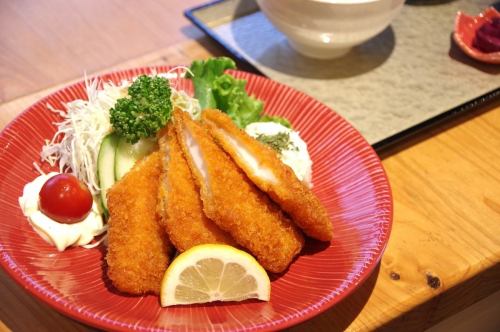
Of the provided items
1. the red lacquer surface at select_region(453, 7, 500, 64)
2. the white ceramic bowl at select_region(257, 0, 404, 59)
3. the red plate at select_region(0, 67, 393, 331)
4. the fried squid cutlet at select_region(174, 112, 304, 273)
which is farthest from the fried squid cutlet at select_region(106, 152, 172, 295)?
the red lacquer surface at select_region(453, 7, 500, 64)

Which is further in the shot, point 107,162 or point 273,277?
point 107,162

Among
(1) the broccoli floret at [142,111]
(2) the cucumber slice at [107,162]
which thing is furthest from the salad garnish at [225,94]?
(2) the cucumber slice at [107,162]

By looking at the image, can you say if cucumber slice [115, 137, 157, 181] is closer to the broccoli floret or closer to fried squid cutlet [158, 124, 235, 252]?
the broccoli floret

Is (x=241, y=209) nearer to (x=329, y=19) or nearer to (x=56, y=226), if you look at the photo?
(x=56, y=226)

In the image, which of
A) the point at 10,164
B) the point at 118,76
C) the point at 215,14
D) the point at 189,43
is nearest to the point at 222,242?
the point at 10,164

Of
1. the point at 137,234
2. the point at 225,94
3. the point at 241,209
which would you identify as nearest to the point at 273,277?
the point at 241,209

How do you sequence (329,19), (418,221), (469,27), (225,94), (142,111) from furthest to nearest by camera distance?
(469,27), (329,19), (225,94), (418,221), (142,111)
